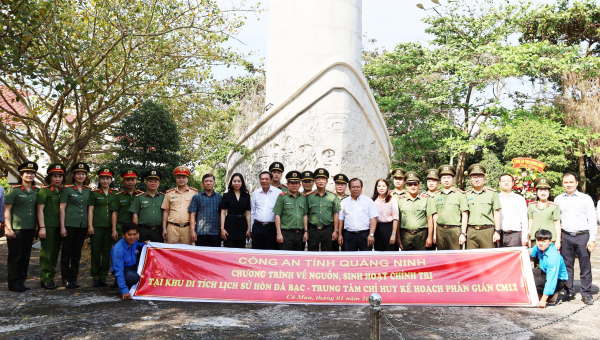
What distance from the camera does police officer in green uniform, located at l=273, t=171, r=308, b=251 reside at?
583 cm

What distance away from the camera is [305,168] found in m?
8.82

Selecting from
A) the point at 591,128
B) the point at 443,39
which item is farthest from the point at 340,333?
the point at 591,128

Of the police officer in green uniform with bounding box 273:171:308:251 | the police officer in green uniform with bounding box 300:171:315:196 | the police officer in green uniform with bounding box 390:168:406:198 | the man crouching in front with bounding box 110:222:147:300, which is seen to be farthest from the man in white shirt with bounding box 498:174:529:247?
the man crouching in front with bounding box 110:222:147:300

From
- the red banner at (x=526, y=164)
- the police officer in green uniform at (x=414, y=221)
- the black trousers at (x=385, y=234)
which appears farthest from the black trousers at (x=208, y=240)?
the red banner at (x=526, y=164)

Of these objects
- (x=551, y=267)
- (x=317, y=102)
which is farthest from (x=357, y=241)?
(x=317, y=102)

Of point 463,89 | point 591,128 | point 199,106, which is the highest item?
point 463,89

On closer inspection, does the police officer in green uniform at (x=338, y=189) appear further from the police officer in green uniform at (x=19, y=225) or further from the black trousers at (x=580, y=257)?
the police officer in green uniform at (x=19, y=225)

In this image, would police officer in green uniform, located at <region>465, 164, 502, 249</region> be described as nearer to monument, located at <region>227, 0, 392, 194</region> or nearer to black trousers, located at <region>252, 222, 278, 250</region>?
black trousers, located at <region>252, 222, 278, 250</region>

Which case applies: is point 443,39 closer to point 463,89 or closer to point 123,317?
point 463,89

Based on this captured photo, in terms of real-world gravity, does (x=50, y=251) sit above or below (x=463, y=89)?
below

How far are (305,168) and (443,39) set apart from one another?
41.1 ft

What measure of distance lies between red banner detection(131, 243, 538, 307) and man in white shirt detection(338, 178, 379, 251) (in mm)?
712

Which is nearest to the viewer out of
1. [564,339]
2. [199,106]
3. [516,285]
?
[564,339]

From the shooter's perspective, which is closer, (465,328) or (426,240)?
(465,328)
